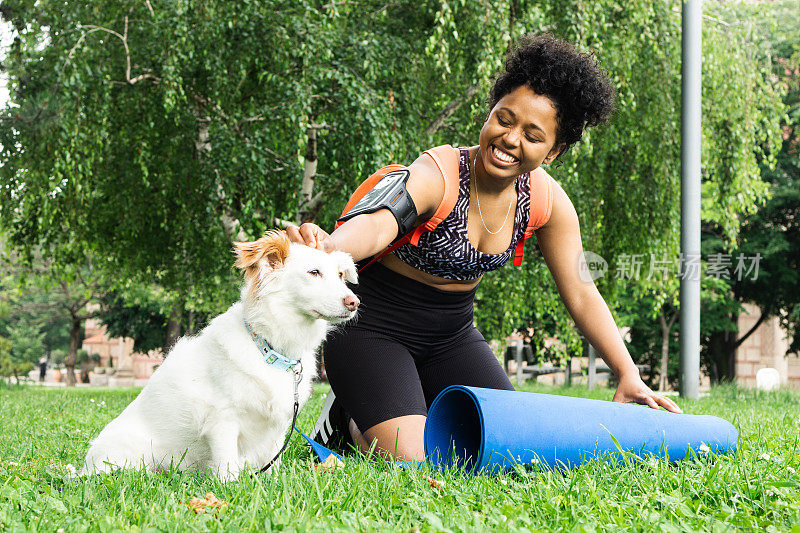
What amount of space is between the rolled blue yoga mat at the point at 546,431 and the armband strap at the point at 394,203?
747 millimetres

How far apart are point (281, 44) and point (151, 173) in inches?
118

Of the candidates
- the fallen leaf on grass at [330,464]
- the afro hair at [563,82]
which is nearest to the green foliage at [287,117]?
the afro hair at [563,82]

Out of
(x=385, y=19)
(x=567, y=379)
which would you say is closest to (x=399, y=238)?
(x=385, y=19)

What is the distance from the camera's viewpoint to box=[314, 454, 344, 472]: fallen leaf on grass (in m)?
2.96

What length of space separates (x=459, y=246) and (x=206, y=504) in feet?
5.40

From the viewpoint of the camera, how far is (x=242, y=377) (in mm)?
2896

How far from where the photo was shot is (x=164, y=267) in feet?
35.9

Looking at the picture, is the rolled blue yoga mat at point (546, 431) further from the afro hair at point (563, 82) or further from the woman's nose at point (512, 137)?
the afro hair at point (563, 82)

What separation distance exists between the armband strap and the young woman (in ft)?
0.12

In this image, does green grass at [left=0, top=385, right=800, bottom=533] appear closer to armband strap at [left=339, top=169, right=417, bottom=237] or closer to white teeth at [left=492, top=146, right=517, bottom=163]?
armband strap at [left=339, top=169, right=417, bottom=237]

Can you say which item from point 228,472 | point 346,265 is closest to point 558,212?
point 346,265

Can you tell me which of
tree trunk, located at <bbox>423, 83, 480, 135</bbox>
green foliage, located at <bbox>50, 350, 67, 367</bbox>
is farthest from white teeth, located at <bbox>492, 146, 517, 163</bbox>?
green foliage, located at <bbox>50, 350, 67, 367</bbox>

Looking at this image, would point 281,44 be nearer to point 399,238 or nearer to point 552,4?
point 552,4

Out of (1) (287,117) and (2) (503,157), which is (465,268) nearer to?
(2) (503,157)
